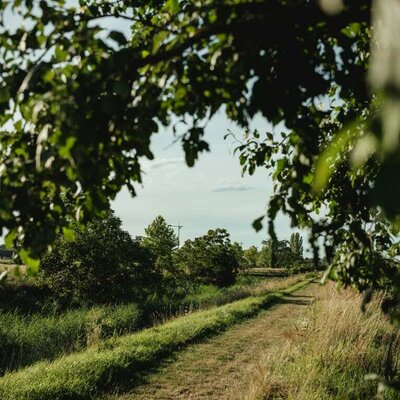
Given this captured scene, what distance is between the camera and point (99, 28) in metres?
1.77

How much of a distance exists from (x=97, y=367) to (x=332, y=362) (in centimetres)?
412

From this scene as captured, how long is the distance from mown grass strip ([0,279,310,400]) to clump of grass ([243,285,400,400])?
106 inches

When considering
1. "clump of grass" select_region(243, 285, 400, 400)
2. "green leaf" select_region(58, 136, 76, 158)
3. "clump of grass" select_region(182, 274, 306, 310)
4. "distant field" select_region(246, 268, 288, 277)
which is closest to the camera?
"green leaf" select_region(58, 136, 76, 158)

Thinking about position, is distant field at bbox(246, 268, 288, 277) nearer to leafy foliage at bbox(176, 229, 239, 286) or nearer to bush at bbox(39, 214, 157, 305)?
leafy foliage at bbox(176, 229, 239, 286)

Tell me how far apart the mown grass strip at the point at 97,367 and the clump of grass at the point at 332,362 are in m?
2.70

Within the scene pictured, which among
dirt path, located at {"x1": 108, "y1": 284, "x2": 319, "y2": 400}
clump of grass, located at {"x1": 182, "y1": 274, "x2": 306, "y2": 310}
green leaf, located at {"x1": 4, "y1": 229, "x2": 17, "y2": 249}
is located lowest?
clump of grass, located at {"x1": 182, "y1": 274, "x2": 306, "y2": 310}

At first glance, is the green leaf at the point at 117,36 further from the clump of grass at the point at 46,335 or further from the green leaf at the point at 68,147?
the clump of grass at the point at 46,335

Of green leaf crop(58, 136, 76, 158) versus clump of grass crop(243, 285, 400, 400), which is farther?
clump of grass crop(243, 285, 400, 400)

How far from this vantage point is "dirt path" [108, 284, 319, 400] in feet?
22.3

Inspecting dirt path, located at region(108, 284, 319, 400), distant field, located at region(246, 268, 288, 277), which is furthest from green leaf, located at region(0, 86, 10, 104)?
distant field, located at region(246, 268, 288, 277)

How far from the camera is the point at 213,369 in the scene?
817cm

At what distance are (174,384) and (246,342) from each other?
3927 mm

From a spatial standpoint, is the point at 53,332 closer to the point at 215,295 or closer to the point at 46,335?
the point at 46,335

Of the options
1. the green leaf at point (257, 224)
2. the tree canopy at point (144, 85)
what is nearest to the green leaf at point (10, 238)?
the tree canopy at point (144, 85)
